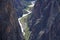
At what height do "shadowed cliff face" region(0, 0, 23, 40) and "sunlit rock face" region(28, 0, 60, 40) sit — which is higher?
"sunlit rock face" region(28, 0, 60, 40)

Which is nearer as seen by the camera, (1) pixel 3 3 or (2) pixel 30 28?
(1) pixel 3 3

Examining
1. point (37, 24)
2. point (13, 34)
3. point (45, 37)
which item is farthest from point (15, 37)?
point (37, 24)

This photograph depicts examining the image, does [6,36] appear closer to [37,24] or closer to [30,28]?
[37,24]

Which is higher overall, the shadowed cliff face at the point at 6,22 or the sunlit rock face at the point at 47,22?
the sunlit rock face at the point at 47,22

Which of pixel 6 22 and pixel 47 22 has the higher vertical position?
pixel 47 22

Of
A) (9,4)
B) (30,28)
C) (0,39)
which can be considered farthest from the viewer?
(30,28)

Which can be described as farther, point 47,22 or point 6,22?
point 47,22

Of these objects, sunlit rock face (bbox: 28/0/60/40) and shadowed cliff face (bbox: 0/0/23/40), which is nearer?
shadowed cliff face (bbox: 0/0/23/40)

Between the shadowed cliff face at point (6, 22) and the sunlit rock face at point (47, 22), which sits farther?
the sunlit rock face at point (47, 22)
